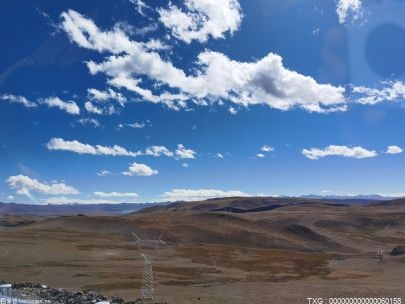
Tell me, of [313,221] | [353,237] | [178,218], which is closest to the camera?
[353,237]

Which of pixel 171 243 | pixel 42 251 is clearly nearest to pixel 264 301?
pixel 42 251

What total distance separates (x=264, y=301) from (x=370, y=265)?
1379 inches

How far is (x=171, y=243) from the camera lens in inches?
3735

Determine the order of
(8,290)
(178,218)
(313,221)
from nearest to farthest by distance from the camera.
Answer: (8,290) < (178,218) < (313,221)

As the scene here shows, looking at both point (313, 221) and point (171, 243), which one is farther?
point (313, 221)

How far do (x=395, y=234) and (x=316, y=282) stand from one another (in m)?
90.1

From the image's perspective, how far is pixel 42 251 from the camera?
70938 millimetres

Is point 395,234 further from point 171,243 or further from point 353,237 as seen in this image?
point 171,243

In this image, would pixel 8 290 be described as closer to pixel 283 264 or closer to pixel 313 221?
pixel 283 264

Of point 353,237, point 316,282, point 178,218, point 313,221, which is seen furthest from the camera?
point 313,221

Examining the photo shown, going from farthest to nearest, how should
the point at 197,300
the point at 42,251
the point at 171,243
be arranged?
1. the point at 171,243
2. the point at 42,251
3. the point at 197,300

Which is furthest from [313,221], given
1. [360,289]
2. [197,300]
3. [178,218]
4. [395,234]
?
[197,300]

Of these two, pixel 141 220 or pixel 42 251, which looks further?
pixel 141 220

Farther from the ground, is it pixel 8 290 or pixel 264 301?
pixel 8 290
